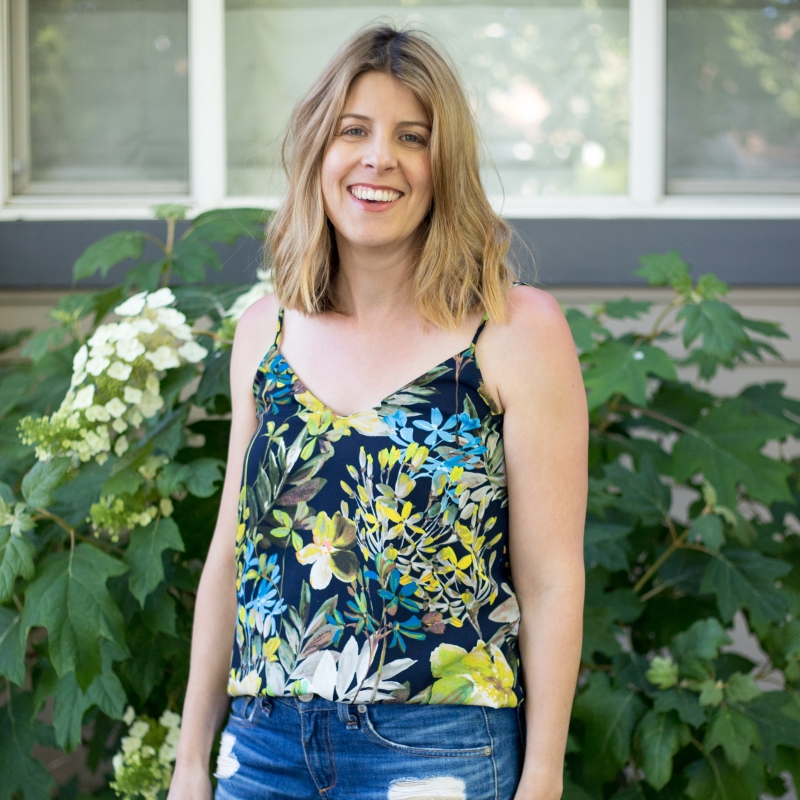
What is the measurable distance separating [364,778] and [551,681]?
0.29m

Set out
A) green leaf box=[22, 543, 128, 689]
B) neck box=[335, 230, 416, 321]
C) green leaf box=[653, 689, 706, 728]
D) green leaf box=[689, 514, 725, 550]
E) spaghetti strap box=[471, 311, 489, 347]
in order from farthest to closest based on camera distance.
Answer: green leaf box=[689, 514, 725, 550], green leaf box=[653, 689, 706, 728], green leaf box=[22, 543, 128, 689], neck box=[335, 230, 416, 321], spaghetti strap box=[471, 311, 489, 347]

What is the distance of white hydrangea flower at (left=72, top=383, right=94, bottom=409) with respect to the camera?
1779mm

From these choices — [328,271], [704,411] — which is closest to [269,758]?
[328,271]

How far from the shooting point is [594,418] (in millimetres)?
2322

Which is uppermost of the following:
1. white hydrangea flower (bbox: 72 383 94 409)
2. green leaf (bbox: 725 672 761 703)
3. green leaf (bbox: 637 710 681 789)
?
white hydrangea flower (bbox: 72 383 94 409)

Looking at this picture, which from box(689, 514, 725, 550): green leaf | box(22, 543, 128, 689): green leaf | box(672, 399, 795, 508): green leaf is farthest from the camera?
box(672, 399, 795, 508): green leaf

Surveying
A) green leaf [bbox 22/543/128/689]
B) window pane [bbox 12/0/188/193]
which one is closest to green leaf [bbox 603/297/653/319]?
green leaf [bbox 22/543/128/689]

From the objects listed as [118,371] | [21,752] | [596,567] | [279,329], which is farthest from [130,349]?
[596,567]

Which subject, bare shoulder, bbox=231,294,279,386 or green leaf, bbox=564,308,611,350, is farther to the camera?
green leaf, bbox=564,308,611,350

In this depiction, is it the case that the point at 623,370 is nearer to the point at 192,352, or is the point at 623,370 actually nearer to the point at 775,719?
the point at 775,719

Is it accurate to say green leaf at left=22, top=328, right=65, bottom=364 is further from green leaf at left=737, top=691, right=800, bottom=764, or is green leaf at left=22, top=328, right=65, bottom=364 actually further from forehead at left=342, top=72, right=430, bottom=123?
green leaf at left=737, top=691, right=800, bottom=764

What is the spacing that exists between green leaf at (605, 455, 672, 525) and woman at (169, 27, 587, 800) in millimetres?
811

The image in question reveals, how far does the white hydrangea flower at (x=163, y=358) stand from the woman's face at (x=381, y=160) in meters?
0.60

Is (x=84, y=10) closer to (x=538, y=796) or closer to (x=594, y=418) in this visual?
(x=594, y=418)
